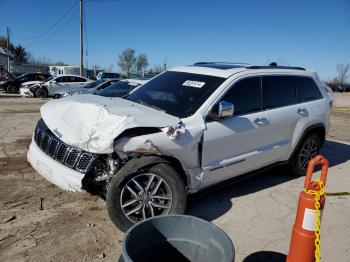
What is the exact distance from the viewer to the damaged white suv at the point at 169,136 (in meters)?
3.71

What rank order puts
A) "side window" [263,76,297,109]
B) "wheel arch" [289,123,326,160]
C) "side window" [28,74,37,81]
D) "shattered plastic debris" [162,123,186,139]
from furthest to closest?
"side window" [28,74,37,81] → "wheel arch" [289,123,326,160] → "side window" [263,76,297,109] → "shattered plastic debris" [162,123,186,139]

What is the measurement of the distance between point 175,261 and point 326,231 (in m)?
2.47

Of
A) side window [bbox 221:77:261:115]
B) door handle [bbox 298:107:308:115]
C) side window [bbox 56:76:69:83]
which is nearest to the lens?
side window [bbox 221:77:261:115]

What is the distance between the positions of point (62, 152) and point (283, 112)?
3.16 meters

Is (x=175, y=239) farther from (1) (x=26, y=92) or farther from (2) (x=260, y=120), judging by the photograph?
(1) (x=26, y=92)

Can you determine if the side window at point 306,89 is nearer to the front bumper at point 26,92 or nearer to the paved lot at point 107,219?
the paved lot at point 107,219

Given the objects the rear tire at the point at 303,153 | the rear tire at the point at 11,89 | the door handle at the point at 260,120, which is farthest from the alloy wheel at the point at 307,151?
the rear tire at the point at 11,89

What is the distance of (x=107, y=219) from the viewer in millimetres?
4172

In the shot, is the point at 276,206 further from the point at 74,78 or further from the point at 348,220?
the point at 74,78

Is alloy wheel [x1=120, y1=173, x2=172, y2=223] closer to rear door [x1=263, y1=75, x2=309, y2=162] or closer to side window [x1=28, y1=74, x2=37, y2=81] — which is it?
rear door [x1=263, y1=75, x2=309, y2=162]

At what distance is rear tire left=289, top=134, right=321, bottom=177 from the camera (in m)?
5.92

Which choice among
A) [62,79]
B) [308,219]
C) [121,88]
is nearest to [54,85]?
[62,79]

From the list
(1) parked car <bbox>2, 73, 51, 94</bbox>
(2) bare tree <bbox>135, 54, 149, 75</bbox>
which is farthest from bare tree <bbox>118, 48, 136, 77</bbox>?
(1) parked car <bbox>2, 73, 51, 94</bbox>

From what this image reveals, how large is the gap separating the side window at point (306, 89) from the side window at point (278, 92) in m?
0.16
